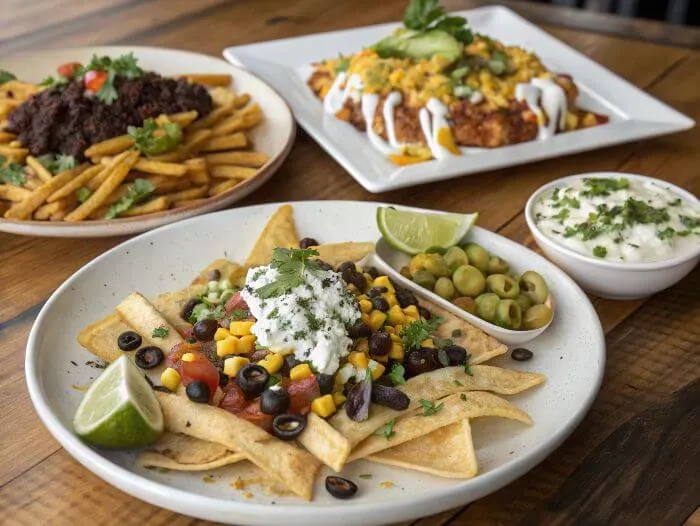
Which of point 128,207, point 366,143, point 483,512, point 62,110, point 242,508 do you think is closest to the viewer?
point 242,508

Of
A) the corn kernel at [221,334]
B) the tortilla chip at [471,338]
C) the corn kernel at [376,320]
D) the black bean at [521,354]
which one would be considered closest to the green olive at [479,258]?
the tortilla chip at [471,338]

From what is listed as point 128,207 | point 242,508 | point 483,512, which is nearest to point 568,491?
point 483,512

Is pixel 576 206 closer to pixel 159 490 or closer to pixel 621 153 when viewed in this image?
A: pixel 621 153

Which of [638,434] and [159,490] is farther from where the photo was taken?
[638,434]

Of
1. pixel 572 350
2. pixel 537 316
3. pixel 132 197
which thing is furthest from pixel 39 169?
pixel 572 350

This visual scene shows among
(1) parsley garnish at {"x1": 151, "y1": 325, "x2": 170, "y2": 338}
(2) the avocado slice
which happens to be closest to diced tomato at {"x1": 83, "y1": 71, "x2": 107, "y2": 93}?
(2) the avocado slice

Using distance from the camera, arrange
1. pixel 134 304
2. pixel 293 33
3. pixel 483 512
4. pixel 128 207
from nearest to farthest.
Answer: pixel 483 512 < pixel 134 304 < pixel 128 207 < pixel 293 33

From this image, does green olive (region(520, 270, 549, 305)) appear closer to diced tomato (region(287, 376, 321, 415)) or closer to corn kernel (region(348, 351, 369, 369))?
corn kernel (region(348, 351, 369, 369))
